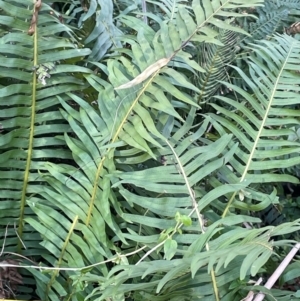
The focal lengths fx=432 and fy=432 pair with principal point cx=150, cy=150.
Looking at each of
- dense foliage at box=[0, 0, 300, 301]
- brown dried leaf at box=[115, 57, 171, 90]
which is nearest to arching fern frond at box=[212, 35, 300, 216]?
dense foliage at box=[0, 0, 300, 301]

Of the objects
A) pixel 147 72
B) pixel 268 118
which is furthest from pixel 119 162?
pixel 268 118

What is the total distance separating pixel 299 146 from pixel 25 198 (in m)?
0.52

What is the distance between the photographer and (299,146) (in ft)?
2.60

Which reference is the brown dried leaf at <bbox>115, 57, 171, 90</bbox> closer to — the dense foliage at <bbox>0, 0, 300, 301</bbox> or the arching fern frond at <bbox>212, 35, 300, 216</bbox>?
the dense foliage at <bbox>0, 0, 300, 301</bbox>

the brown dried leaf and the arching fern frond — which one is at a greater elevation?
the brown dried leaf

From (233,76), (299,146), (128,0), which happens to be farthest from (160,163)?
(128,0)

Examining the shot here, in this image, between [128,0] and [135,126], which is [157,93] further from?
[128,0]

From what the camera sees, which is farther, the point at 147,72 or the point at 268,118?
the point at 268,118

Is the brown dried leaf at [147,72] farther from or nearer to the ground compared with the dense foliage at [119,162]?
farther from the ground

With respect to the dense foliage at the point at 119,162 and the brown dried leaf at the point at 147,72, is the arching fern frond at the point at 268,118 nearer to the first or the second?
the dense foliage at the point at 119,162

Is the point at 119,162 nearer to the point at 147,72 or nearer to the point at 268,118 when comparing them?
the point at 147,72

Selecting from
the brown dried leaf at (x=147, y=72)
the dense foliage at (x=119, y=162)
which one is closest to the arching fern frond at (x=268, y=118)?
the dense foliage at (x=119, y=162)

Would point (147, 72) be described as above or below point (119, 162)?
above

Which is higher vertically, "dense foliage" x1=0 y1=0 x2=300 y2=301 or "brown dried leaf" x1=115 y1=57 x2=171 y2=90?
"brown dried leaf" x1=115 y1=57 x2=171 y2=90
